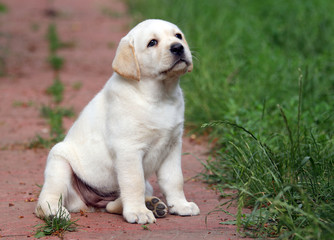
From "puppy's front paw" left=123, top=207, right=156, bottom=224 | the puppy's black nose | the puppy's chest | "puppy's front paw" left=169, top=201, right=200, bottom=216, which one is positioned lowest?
"puppy's front paw" left=169, top=201, right=200, bottom=216

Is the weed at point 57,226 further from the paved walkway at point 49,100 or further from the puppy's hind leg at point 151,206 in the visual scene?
the puppy's hind leg at point 151,206

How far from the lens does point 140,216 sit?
3.71 metres

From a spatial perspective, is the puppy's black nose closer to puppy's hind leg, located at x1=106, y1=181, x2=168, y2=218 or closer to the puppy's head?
the puppy's head

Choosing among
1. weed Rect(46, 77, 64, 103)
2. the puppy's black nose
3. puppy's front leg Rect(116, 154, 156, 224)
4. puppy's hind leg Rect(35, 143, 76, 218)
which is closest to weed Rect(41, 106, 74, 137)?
weed Rect(46, 77, 64, 103)

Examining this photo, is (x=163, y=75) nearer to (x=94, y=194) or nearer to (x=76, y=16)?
(x=94, y=194)

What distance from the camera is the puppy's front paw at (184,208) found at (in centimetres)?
394

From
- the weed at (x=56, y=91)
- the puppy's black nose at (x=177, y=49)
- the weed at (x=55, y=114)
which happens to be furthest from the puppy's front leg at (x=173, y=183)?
the weed at (x=56, y=91)

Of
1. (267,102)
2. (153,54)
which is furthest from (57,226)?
(267,102)

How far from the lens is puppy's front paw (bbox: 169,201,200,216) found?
155 inches

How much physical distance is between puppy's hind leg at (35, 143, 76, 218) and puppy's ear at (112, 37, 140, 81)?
0.77m

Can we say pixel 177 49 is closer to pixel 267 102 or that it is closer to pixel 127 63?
pixel 127 63

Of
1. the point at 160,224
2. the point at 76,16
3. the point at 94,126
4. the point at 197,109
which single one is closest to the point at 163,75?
the point at 94,126

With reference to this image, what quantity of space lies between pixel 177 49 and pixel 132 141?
680 mm

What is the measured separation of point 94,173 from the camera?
406 cm
